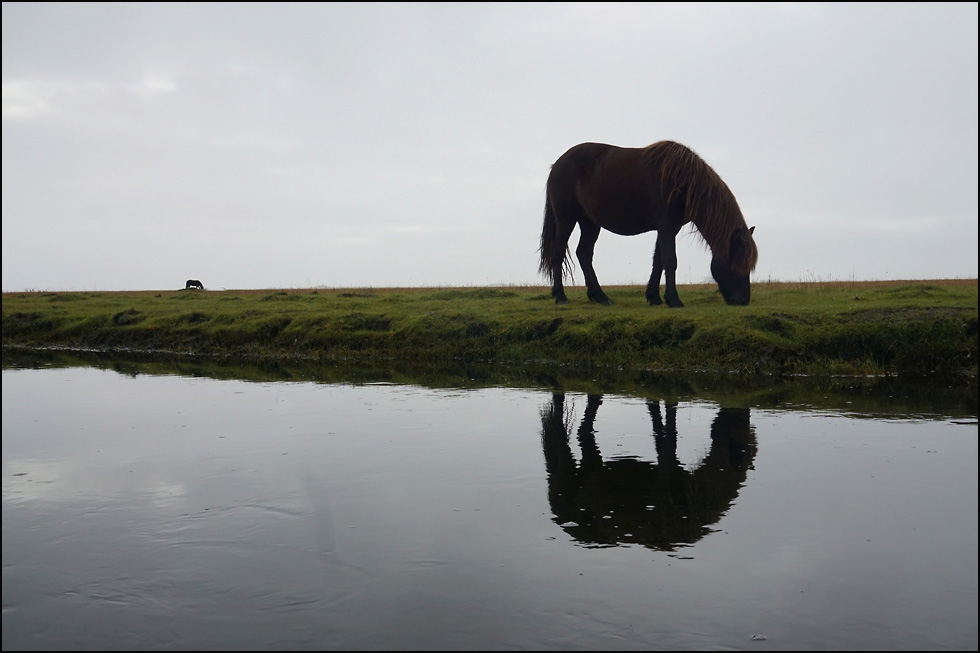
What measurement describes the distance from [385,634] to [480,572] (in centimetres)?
86

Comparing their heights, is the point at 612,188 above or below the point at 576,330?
above

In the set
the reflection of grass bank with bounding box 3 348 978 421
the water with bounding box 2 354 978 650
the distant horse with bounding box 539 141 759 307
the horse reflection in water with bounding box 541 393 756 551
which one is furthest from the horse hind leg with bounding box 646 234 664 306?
the horse reflection in water with bounding box 541 393 756 551

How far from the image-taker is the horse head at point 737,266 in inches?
678

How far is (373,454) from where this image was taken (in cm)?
761

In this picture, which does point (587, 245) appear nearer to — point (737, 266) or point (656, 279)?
point (656, 279)

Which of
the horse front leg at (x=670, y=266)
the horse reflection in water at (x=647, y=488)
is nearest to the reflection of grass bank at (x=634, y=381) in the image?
the horse reflection in water at (x=647, y=488)

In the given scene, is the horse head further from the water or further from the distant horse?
the water

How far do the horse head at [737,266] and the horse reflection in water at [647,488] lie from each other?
9.18 metres

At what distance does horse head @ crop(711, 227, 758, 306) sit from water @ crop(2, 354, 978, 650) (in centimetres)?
808

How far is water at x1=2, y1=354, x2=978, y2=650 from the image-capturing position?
12.8ft

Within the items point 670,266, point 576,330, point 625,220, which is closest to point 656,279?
point 670,266

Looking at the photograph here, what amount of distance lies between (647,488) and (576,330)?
31.4 feet

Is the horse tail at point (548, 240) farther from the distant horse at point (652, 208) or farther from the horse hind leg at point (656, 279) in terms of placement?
the horse hind leg at point (656, 279)

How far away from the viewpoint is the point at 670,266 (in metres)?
17.5
